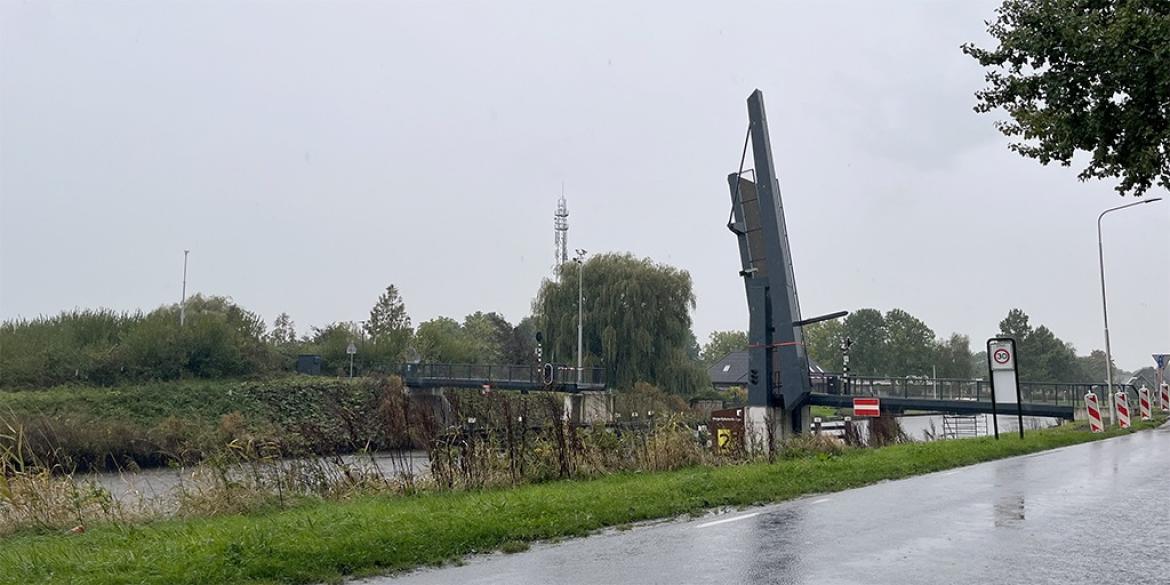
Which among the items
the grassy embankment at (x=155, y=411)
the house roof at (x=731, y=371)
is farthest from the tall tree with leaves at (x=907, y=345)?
the grassy embankment at (x=155, y=411)

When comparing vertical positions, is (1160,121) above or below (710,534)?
above

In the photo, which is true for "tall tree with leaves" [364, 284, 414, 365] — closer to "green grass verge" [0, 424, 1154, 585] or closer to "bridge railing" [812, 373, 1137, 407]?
"bridge railing" [812, 373, 1137, 407]

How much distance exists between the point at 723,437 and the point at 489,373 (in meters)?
36.0

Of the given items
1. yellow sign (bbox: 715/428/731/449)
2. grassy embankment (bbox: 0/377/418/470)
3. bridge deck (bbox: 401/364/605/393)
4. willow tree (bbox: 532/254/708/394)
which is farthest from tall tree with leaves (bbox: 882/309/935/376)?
yellow sign (bbox: 715/428/731/449)

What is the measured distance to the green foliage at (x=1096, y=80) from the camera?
891 centimetres

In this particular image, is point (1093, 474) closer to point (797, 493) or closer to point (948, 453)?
point (948, 453)

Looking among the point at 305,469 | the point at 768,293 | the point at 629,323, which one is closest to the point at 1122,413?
the point at 768,293

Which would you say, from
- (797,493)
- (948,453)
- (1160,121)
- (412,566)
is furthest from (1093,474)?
(412,566)

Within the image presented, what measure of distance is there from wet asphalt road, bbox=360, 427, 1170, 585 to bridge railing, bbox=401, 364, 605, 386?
4043 cm

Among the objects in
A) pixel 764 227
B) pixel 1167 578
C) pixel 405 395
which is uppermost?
pixel 764 227

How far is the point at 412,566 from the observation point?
7992mm

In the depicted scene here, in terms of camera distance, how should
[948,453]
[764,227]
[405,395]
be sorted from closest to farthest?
[405,395]
[948,453]
[764,227]

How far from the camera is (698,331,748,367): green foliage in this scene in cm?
13950

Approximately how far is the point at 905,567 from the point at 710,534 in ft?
7.12
